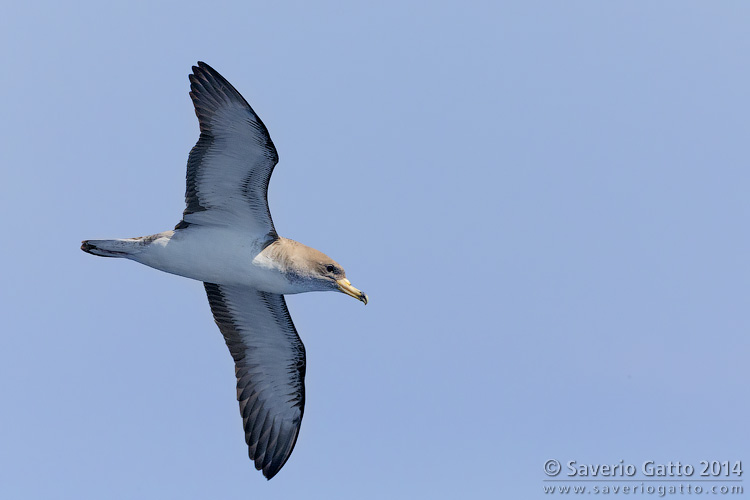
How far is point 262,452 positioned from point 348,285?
394 cm

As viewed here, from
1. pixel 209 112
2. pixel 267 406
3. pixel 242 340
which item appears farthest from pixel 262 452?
pixel 209 112

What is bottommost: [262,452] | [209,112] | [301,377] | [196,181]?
[262,452]

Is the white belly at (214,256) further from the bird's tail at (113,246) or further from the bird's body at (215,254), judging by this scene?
the bird's tail at (113,246)

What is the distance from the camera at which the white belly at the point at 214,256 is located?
14695mm

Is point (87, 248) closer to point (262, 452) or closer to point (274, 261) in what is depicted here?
point (274, 261)

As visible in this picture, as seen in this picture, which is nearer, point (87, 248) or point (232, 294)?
point (87, 248)

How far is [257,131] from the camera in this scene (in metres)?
14.2

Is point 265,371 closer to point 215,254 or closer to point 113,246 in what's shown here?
point 215,254

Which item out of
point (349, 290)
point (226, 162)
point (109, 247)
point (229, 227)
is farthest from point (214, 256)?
point (349, 290)

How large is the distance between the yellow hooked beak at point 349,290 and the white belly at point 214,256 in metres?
0.75

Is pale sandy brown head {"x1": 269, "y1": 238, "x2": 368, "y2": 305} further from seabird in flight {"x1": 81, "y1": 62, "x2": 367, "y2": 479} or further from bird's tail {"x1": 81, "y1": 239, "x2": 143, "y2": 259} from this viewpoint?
bird's tail {"x1": 81, "y1": 239, "x2": 143, "y2": 259}

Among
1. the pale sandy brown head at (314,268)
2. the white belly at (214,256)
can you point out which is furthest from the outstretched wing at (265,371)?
the pale sandy brown head at (314,268)

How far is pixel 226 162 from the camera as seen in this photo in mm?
14516

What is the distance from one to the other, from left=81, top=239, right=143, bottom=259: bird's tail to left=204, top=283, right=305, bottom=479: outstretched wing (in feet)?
7.17
